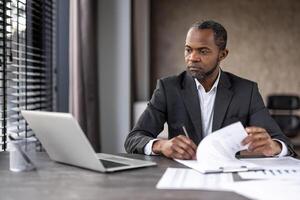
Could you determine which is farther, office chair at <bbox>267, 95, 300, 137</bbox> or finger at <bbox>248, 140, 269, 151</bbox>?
office chair at <bbox>267, 95, 300, 137</bbox>

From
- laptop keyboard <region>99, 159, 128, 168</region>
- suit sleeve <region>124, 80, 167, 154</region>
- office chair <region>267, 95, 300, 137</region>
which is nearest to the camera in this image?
laptop keyboard <region>99, 159, 128, 168</region>

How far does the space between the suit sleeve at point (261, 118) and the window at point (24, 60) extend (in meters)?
1.27

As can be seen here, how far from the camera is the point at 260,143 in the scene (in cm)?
156

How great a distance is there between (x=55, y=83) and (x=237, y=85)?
1.84m

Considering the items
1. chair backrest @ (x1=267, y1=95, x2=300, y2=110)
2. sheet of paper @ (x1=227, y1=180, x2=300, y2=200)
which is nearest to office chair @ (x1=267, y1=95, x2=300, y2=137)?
chair backrest @ (x1=267, y1=95, x2=300, y2=110)

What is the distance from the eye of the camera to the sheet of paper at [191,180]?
3.78 feet

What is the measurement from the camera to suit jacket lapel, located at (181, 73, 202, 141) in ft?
6.64

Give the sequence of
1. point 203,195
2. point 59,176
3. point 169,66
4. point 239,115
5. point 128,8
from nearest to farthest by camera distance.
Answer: point 203,195
point 59,176
point 239,115
point 128,8
point 169,66

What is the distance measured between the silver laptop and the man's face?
64 centimetres

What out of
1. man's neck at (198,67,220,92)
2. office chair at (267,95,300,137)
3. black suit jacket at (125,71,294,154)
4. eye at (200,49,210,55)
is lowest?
office chair at (267,95,300,137)

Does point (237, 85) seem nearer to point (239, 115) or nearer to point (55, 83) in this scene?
point (239, 115)

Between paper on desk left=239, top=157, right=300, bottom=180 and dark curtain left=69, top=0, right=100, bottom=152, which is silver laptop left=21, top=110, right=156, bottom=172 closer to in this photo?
paper on desk left=239, top=157, right=300, bottom=180

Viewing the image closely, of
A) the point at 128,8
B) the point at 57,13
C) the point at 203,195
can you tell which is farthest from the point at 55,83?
the point at 203,195

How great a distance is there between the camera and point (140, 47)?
4.80 metres
